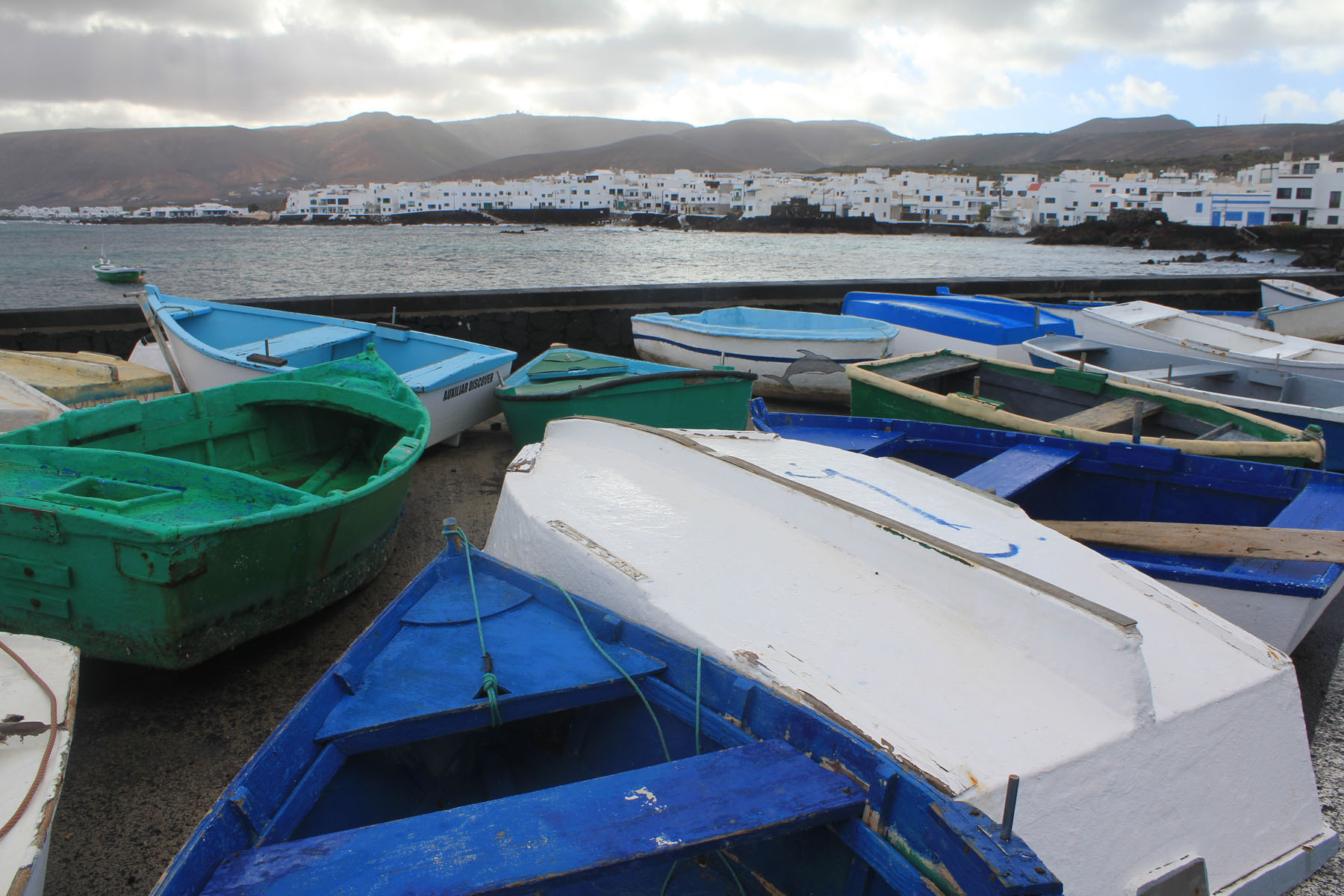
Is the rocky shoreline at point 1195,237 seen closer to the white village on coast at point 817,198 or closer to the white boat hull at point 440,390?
the white village on coast at point 817,198

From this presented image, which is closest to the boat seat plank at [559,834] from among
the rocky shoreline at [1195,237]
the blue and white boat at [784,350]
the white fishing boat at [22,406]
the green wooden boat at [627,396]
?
the green wooden boat at [627,396]

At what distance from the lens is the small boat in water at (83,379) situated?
606cm

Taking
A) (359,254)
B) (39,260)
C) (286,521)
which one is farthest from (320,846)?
(39,260)

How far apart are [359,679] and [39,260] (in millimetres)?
73384

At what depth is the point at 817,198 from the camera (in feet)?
398

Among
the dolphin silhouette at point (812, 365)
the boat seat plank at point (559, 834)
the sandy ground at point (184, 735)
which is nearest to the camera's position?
the boat seat plank at point (559, 834)

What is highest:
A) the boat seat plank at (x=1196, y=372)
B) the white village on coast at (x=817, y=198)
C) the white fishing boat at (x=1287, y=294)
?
the white village on coast at (x=817, y=198)

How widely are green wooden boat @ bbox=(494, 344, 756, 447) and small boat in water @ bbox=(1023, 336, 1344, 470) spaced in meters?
2.70

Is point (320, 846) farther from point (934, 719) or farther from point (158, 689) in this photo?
point (158, 689)

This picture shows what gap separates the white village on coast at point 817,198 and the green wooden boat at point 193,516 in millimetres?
88045

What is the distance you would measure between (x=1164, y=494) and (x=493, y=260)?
188 feet

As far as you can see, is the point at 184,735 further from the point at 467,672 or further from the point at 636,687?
the point at 636,687

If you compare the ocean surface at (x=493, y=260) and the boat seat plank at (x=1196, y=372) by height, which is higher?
the ocean surface at (x=493, y=260)

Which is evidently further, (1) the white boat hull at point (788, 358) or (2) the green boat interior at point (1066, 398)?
(1) the white boat hull at point (788, 358)
